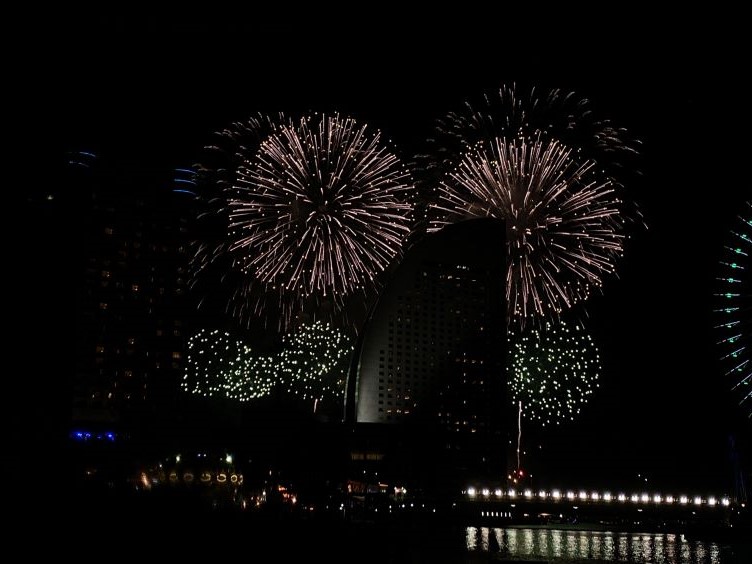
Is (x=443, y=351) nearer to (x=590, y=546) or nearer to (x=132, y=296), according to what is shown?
(x=590, y=546)

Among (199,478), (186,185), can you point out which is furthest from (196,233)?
(199,478)

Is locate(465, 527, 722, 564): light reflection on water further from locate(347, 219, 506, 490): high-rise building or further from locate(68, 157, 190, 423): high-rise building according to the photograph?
locate(68, 157, 190, 423): high-rise building

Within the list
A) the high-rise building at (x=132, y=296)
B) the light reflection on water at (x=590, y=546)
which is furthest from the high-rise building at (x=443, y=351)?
the high-rise building at (x=132, y=296)

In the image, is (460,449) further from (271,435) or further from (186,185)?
(186,185)

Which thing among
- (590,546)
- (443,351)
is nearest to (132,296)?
(443,351)

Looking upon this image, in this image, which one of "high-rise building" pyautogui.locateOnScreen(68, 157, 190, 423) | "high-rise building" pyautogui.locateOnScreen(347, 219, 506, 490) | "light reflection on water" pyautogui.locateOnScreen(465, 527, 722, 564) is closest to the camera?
"light reflection on water" pyautogui.locateOnScreen(465, 527, 722, 564)

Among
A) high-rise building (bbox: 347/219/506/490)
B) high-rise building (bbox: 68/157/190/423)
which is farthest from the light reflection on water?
high-rise building (bbox: 68/157/190/423)
